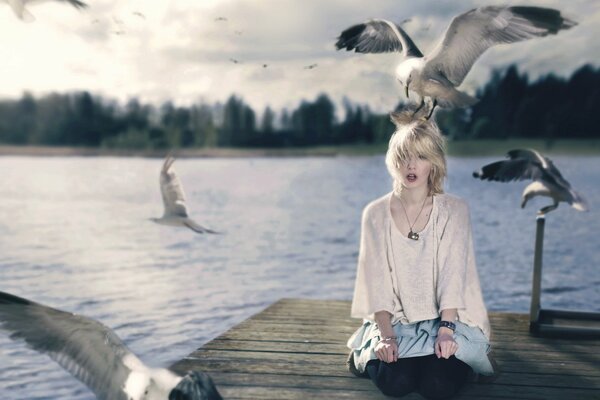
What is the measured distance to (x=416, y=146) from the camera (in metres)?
2.49

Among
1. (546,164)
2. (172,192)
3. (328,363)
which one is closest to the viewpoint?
(328,363)

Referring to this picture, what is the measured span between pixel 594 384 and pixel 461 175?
30721 mm

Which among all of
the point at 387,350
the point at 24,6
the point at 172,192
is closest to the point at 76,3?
the point at 24,6

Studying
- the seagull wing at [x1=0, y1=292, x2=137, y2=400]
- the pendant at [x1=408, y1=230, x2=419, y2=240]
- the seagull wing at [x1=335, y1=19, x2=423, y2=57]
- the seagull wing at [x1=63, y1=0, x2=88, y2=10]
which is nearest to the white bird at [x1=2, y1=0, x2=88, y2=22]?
the seagull wing at [x1=63, y1=0, x2=88, y2=10]

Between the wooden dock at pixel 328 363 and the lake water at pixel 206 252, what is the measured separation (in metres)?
0.31

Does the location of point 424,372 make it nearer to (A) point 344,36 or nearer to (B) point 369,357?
(B) point 369,357

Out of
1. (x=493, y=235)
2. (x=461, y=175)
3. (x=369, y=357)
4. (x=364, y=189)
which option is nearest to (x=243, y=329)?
(x=369, y=357)

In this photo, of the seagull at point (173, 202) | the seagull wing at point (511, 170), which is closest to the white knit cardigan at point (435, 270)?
the seagull wing at point (511, 170)

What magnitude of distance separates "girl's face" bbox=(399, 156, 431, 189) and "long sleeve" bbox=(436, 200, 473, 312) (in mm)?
150

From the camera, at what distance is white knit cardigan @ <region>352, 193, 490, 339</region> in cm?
256

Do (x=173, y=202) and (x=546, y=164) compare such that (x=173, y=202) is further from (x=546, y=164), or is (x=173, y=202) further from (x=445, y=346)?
(x=445, y=346)

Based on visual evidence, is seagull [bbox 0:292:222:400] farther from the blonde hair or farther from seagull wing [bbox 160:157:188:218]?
seagull wing [bbox 160:157:188:218]

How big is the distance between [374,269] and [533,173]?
138 centimetres

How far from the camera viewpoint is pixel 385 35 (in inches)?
123
